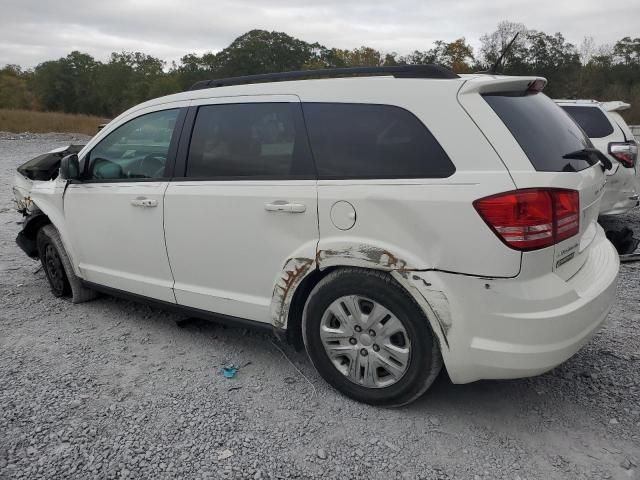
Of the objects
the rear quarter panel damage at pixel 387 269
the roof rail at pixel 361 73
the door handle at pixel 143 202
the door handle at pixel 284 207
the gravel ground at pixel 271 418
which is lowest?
the gravel ground at pixel 271 418

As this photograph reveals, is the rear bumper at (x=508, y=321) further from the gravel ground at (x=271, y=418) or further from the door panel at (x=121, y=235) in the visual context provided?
the door panel at (x=121, y=235)

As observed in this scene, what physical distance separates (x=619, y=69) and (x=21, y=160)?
108 ft

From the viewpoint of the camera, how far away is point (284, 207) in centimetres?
294

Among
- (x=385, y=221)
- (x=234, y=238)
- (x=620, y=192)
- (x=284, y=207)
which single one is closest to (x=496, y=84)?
(x=385, y=221)

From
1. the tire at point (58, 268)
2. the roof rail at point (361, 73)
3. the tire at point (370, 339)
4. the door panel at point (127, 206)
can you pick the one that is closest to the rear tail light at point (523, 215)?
the tire at point (370, 339)

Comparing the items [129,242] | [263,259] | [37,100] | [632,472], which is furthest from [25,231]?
[37,100]

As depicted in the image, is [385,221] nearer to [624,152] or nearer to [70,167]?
[70,167]

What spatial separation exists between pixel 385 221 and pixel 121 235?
221 cm

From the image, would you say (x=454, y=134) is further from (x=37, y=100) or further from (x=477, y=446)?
(x=37, y=100)

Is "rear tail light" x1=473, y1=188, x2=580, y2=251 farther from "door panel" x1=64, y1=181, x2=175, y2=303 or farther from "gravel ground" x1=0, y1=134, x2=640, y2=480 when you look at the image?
"door panel" x1=64, y1=181, x2=175, y2=303

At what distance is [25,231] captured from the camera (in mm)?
4977

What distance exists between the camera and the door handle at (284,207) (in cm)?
289

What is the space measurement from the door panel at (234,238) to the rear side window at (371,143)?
0.23 meters

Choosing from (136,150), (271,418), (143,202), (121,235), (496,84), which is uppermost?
(496,84)
